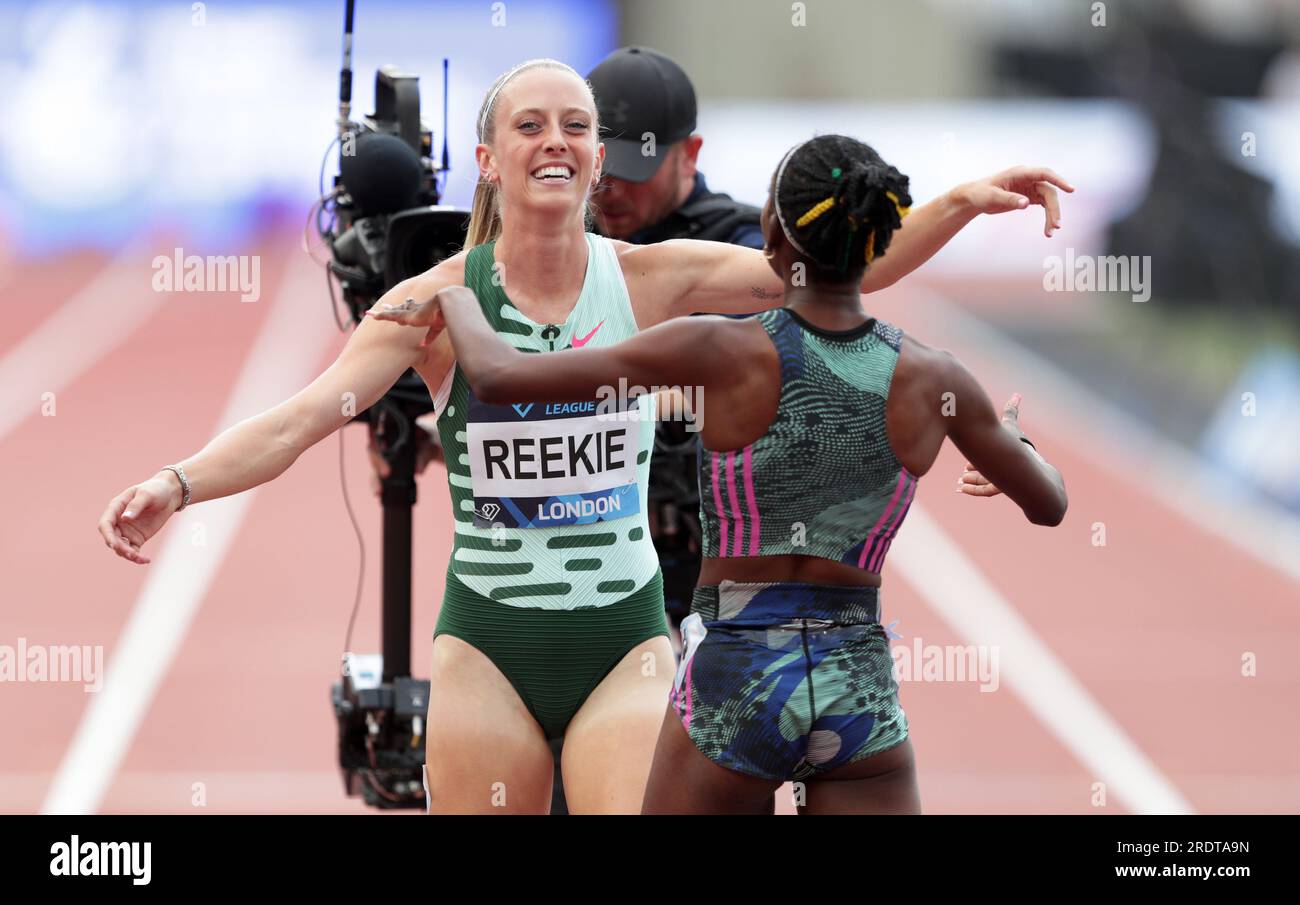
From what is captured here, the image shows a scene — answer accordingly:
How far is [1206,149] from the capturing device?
22875mm

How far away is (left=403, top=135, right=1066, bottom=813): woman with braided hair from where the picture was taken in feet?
11.9

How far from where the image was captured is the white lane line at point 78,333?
68.8 feet

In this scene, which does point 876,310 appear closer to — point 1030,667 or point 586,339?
point 1030,667

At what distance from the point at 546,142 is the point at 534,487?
29.1 inches

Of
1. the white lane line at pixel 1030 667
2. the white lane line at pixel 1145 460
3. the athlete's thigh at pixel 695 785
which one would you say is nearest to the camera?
the athlete's thigh at pixel 695 785

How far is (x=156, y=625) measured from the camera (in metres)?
12.2

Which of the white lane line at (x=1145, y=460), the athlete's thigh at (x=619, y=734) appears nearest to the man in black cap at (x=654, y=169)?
the athlete's thigh at (x=619, y=734)

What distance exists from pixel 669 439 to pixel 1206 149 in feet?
57.9

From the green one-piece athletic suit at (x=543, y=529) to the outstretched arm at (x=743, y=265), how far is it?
0.21 meters

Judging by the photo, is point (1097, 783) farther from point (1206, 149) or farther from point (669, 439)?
point (1206, 149)

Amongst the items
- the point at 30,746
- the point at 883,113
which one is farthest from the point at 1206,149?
the point at 30,746

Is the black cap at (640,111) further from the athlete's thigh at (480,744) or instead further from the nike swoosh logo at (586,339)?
the athlete's thigh at (480,744)

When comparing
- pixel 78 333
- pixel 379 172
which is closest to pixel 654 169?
pixel 379 172

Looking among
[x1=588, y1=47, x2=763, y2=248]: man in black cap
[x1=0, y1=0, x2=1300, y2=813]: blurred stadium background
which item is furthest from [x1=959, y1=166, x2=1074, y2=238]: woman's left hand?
[x1=0, y1=0, x2=1300, y2=813]: blurred stadium background
